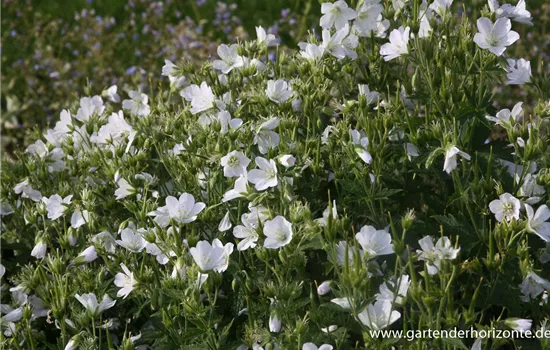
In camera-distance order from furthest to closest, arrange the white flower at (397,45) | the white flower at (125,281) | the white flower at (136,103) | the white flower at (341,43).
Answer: the white flower at (136,103) < the white flower at (341,43) < the white flower at (397,45) < the white flower at (125,281)

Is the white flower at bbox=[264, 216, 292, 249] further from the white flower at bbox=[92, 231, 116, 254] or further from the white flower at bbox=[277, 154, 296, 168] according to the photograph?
the white flower at bbox=[92, 231, 116, 254]

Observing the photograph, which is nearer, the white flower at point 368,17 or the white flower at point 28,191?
the white flower at point 368,17

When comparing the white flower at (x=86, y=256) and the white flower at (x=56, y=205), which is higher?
the white flower at (x=56, y=205)

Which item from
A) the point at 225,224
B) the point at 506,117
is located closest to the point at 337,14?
the point at 506,117

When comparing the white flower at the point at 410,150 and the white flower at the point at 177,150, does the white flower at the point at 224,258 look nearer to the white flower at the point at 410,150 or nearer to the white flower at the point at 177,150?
the white flower at the point at 177,150

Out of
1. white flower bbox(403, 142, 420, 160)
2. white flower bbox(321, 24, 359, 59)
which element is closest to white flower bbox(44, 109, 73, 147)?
white flower bbox(321, 24, 359, 59)

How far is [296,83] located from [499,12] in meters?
0.60

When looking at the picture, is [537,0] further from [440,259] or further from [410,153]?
[440,259]

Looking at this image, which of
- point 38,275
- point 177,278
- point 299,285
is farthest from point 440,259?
point 38,275

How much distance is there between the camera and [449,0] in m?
2.27

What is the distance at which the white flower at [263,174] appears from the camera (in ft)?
6.35

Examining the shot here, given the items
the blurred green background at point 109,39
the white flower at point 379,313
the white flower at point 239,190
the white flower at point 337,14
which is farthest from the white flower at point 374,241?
the blurred green background at point 109,39

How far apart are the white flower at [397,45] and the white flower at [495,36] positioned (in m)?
0.20

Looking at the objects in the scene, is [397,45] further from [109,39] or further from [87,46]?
[109,39]
